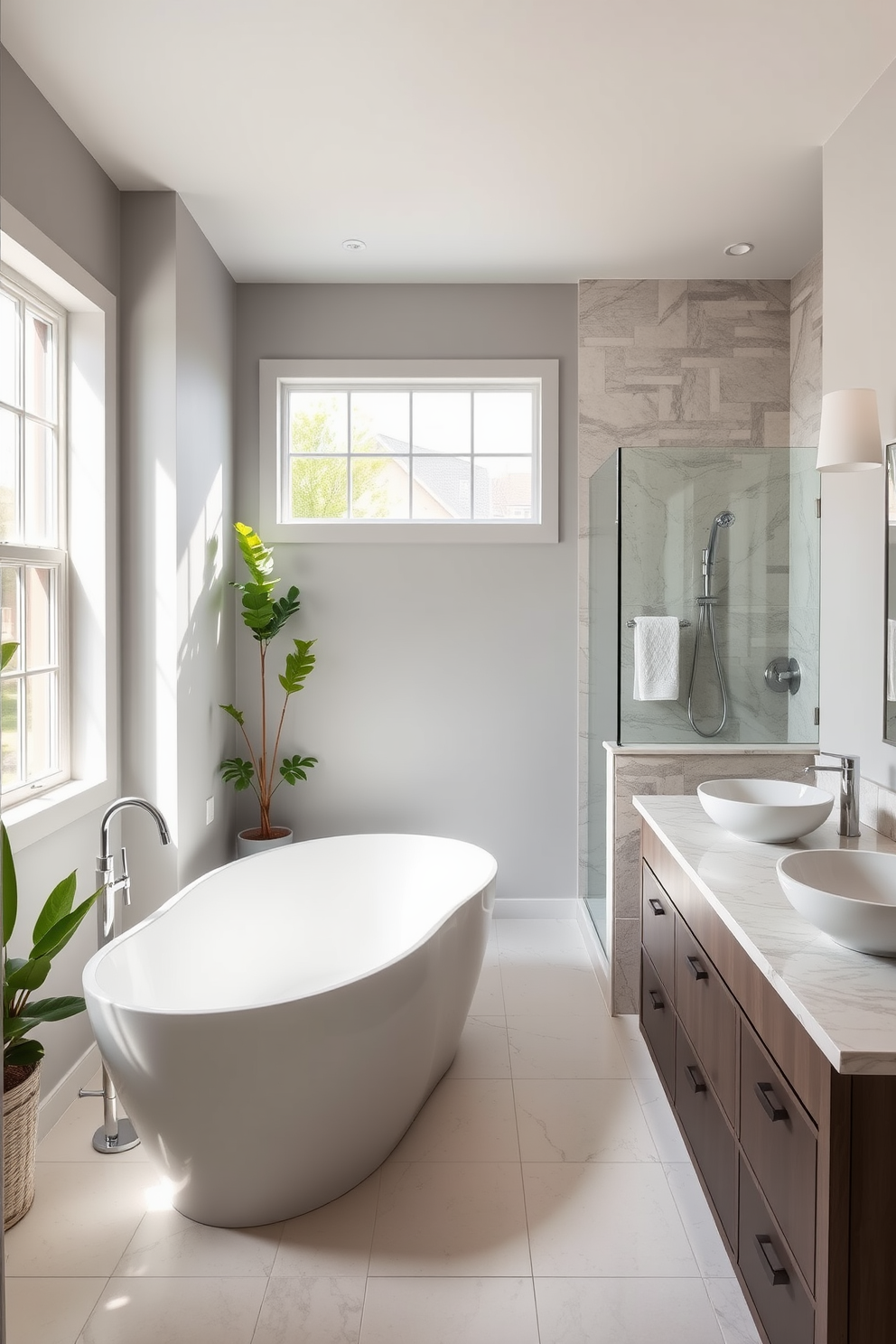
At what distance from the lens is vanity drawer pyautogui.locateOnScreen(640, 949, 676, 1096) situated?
2176mm

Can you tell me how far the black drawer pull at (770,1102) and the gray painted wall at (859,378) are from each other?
0.99 meters

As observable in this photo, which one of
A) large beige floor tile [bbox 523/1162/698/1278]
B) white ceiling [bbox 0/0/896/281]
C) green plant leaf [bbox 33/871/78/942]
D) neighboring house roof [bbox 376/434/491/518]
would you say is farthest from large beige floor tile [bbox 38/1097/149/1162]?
white ceiling [bbox 0/0/896/281]

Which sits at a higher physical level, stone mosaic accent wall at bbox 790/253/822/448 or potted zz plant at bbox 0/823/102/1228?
stone mosaic accent wall at bbox 790/253/822/448

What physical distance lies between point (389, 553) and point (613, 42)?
2.08m

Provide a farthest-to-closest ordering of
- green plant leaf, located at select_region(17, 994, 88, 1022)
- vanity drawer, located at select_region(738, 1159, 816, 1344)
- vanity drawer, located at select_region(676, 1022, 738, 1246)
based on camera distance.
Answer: green plant leaf, located at select_region(17, 994, 88, 1022) → vanity drawer, located at select_region(676, 1022, 738, 1246) → vanity drawer, located at select_region(738, 1159, 816, 1344)

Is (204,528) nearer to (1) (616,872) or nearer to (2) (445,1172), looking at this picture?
(1) (616,872)

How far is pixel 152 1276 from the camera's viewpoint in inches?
72.5

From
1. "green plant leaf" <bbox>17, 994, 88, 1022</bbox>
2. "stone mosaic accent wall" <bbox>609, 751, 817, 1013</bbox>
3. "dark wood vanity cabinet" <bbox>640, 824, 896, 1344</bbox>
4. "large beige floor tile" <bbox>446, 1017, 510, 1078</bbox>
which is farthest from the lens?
"stone mosaic accent wall" <bbox>609, 751, 817, 1013</bbox>

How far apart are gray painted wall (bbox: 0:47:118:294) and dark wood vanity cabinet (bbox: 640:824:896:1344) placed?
241 centimetres

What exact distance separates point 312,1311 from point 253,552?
2521 mm

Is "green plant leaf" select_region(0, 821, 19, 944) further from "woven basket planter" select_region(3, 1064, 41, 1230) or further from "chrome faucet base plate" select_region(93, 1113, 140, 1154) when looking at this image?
"chrome faucet base plate" select_region(93, 1113, 140, 1154)

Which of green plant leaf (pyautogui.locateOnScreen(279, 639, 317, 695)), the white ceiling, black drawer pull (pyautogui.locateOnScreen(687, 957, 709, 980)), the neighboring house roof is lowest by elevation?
black drawer pull (pyautogui.locateOnScreen(687, 957, 709, 980))

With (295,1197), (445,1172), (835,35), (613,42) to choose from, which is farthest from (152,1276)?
(835,35)

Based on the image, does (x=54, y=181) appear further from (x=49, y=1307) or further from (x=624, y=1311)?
(x=624, y=1311)
